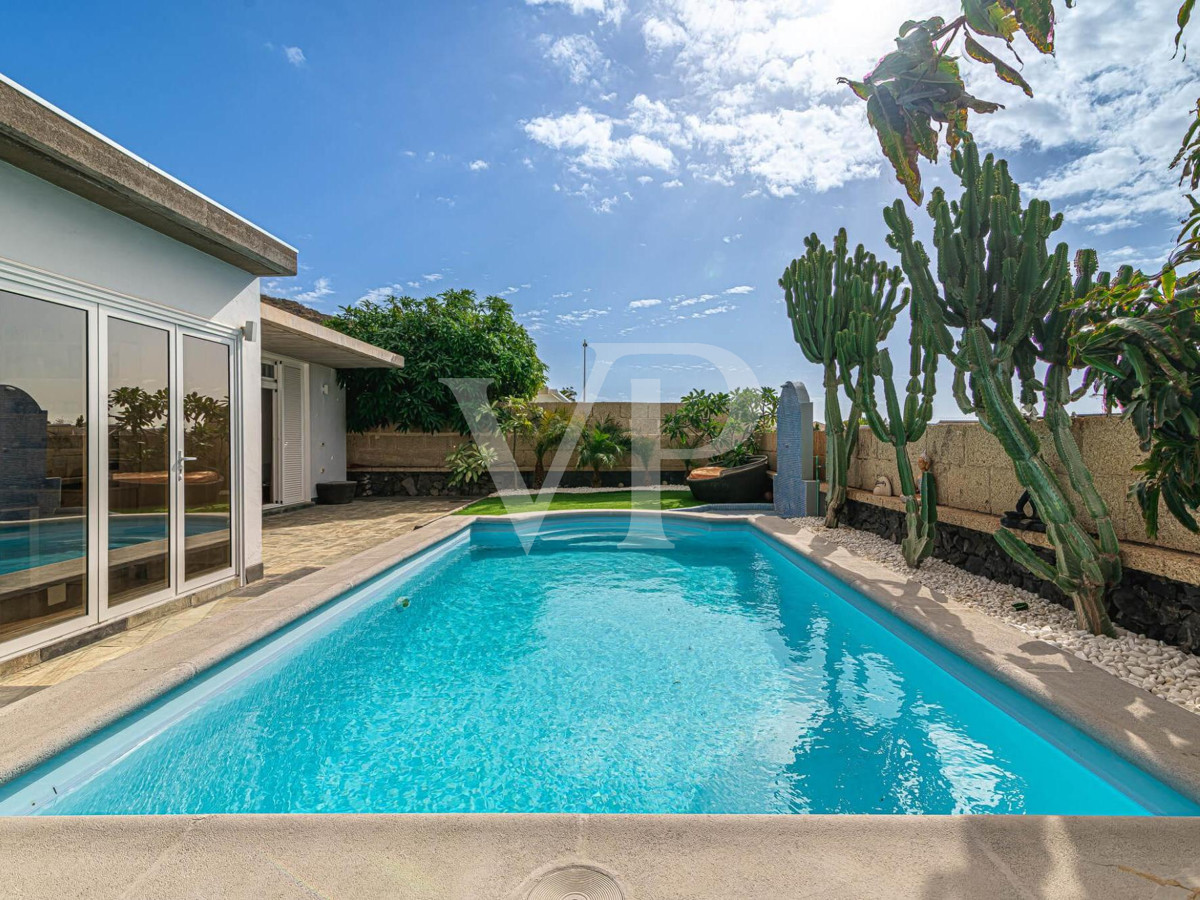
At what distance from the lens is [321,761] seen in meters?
3.21

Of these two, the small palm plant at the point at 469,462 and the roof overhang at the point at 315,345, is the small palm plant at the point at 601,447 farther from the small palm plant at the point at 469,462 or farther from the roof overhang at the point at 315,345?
the roof overhang at the point at 315,345

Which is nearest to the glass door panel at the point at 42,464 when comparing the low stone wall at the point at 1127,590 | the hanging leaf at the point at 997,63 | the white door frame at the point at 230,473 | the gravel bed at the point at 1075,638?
the white door frame at the point at 230,473

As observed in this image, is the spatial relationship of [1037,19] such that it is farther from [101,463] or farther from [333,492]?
[333,492]

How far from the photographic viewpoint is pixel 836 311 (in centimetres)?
919

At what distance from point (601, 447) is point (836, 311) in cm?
704

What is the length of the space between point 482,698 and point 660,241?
13.1 m

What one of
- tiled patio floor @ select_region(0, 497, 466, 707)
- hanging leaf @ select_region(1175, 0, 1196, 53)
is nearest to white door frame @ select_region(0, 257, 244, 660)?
tiled patio floor @ select_region(0, 497, 466, 707)

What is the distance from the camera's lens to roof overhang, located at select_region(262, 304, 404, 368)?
29.2 feet

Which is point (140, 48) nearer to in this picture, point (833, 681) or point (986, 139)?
point (986, 139)

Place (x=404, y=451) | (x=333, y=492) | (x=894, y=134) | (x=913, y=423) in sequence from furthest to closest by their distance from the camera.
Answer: (x=404, y=451)
(x=333, y=492)
(x=913, y=423)
(x=894, y=134)

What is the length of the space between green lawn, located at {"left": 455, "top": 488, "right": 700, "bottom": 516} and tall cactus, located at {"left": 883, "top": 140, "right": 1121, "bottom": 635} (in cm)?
750

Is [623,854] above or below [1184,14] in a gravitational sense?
below

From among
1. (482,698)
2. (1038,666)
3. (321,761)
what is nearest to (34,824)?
(321,761)

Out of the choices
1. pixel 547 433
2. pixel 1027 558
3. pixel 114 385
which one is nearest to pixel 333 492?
pixel 547 433
